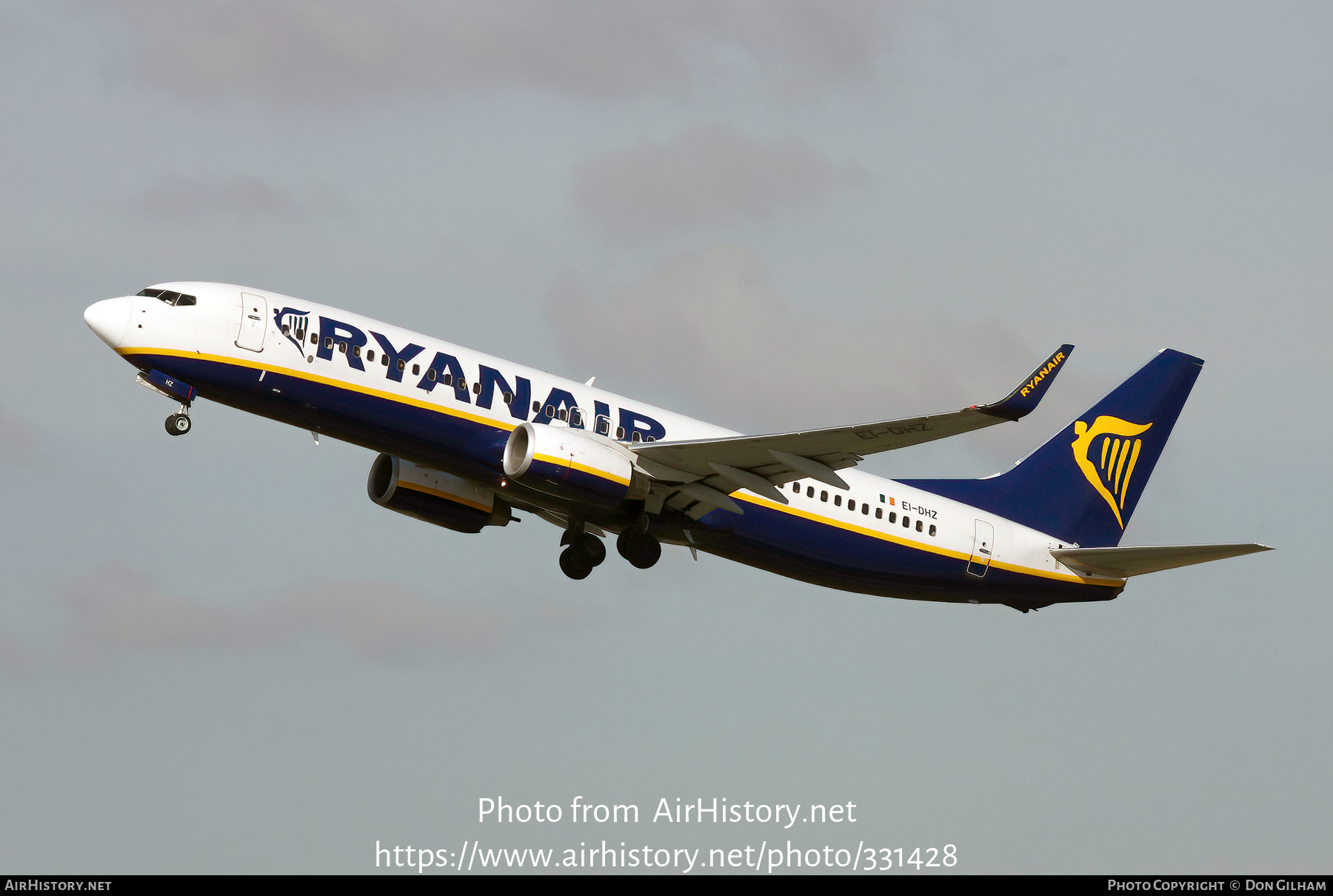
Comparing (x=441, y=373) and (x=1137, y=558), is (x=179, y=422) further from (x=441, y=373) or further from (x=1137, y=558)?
(x=1137, y=558)

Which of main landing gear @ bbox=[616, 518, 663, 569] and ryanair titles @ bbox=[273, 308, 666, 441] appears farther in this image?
main landing gear @ bbox=[616, 518, 663, 569]

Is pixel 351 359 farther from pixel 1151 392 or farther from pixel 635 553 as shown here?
pixel 1151 392

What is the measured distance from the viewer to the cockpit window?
115ft

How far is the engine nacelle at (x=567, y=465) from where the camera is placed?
3522 cm

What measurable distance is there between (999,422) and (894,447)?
3.38 metres

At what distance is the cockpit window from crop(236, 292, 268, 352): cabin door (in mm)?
1158

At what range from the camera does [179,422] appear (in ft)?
116

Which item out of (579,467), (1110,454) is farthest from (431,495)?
(1110,454)

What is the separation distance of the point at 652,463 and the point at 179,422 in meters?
10.6

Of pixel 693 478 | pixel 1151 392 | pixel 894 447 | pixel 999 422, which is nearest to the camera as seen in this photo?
pixel 999 422

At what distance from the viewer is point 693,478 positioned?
3741cm

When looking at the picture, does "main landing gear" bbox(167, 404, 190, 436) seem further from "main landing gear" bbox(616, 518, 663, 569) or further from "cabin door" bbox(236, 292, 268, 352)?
"main landing gear" bbox(616, 518, 663, 569)

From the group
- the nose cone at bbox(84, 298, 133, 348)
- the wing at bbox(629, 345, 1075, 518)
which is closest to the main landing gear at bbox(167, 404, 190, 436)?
the nose cone at bbox(84, 298, 133, 348)

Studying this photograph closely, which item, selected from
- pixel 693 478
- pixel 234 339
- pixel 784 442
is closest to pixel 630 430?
pixel 693 478
